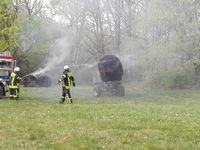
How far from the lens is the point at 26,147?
9703 millimetres

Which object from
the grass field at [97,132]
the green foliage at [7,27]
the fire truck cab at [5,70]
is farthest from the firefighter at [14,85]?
the green foliage at [7,27]

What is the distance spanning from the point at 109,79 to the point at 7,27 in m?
20.4

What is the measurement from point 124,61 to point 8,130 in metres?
28.5

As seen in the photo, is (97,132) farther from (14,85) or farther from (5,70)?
(5,70)

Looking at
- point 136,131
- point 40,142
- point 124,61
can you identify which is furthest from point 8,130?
point 124,61

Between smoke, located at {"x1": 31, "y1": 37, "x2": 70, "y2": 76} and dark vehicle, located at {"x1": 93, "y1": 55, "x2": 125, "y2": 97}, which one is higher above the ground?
smoke, located at {"x1": 31, "y1": 37, "x2": 70, "y2": 76}

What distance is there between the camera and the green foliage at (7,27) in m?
45.2

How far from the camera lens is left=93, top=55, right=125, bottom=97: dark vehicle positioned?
29.7m

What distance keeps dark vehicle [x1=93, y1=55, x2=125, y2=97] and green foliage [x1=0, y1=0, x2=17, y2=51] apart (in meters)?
17.9

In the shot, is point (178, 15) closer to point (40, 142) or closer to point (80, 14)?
point (80, 14)

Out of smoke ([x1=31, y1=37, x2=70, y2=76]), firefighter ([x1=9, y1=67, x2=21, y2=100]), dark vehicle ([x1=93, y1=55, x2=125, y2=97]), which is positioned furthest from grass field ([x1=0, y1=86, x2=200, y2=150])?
smoke ([x1=31, y1=37, x2=70, y2=76])

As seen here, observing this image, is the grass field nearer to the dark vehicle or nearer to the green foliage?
the dark vehicle

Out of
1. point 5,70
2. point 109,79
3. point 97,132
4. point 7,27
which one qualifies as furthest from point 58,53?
point 97,132

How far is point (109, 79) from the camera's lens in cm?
2995
